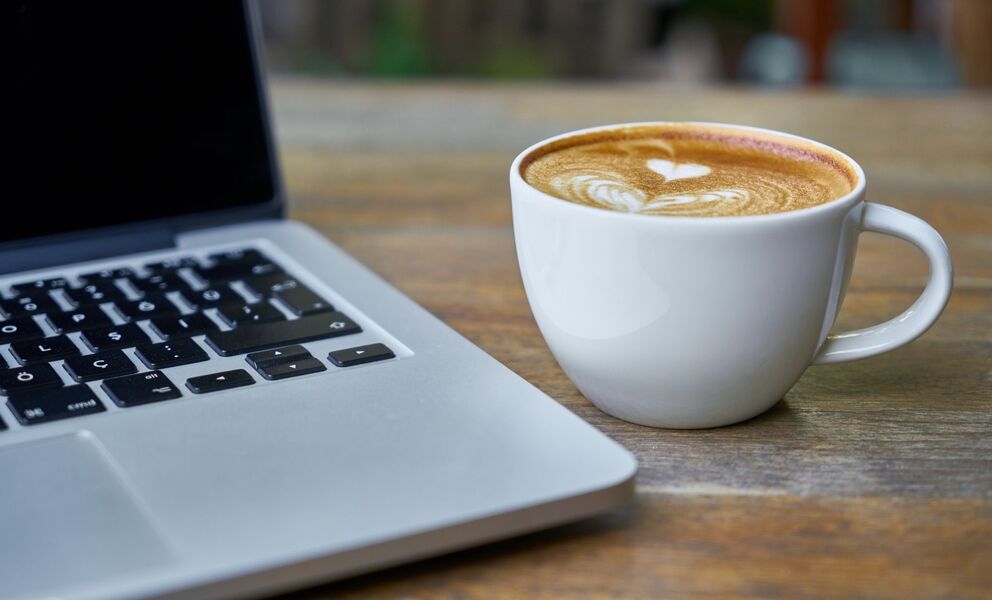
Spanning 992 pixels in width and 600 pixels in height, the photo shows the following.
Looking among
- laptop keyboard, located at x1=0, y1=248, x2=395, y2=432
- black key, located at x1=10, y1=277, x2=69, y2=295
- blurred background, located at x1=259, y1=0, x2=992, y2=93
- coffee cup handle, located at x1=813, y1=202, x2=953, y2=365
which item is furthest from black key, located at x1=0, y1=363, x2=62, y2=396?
blurred background, located at x1=259, y1=0, x2=992, y2=93

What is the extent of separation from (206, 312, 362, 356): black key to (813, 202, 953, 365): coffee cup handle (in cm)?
21

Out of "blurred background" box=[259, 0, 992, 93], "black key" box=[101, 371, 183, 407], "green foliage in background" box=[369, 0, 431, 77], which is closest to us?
"black key" box=[101, 371, 183, 407]

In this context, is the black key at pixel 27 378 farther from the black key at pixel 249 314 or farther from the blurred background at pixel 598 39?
the blurred background at pixel 598 39

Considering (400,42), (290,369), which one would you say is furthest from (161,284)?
(400,42)

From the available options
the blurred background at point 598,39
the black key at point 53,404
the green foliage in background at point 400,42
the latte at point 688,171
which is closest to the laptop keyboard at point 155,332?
the black key at point 53,404

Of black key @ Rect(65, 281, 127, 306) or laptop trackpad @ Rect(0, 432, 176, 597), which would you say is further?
black key @ Rect(65, 281, 127, 306)

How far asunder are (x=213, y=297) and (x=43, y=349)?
3.5 inches

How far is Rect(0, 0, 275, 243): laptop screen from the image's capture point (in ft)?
1.90

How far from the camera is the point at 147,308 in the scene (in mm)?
501

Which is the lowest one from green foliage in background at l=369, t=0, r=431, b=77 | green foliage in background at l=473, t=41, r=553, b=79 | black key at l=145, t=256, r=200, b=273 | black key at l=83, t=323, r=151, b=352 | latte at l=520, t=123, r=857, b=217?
green foliage in background at l=473, t=41, r=553, b=79

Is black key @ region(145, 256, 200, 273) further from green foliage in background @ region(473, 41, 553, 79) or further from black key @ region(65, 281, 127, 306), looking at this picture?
green foliage in background @ region(473, 41, 553, 79)

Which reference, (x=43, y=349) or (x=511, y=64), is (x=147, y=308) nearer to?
(x=43, y=349)

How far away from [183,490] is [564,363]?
17 centimetres

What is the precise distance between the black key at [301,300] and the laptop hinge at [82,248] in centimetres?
13
